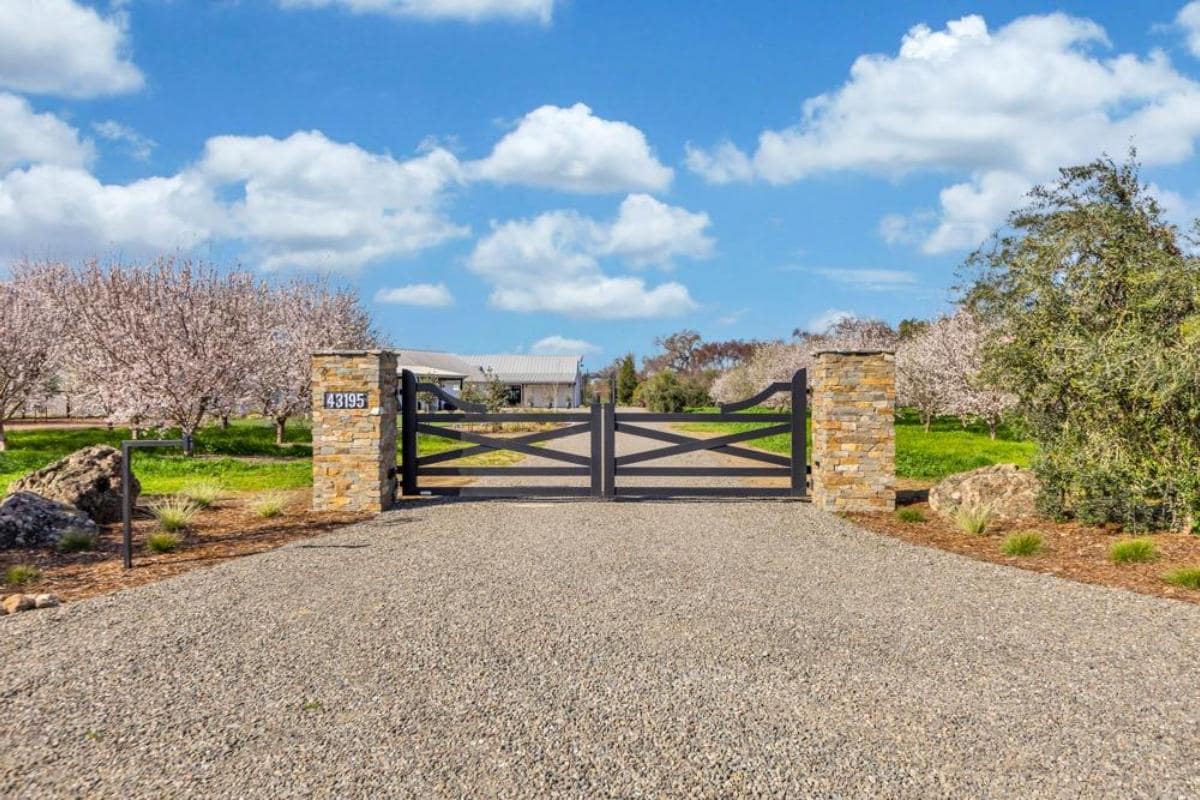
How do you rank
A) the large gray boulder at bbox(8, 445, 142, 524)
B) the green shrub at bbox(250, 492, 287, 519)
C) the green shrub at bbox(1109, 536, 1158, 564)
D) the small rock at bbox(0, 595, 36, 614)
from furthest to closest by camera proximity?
the green shrub at bbox(250, 492, 287, 519) < the large gray boulder at bbox(8, 445, 142, 524) < the green shrub at bbox(1109, 536, 1158, 564) < the small rock at bbox(0, 595, 36, 614)

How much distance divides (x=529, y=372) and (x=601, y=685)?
7143 cm

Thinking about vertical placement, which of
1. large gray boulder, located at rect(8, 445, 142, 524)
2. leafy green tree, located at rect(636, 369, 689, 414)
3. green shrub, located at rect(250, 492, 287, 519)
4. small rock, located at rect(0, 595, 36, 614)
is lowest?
small rock, located at rect(0, 595, 36, 614)

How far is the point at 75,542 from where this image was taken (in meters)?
8.93

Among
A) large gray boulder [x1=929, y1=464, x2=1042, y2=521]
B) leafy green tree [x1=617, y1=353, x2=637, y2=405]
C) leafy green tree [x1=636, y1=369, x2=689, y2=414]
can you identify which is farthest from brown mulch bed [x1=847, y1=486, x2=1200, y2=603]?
leafy green tree [x1=617, y1=353, x2=637, y2=405]

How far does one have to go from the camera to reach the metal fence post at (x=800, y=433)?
39.5ft

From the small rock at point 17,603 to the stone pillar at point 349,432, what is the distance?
5161 mm

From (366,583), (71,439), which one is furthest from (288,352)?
(366,583)

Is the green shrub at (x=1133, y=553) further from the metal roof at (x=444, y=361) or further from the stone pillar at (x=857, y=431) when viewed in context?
the metal roof at (x=444, y=361)

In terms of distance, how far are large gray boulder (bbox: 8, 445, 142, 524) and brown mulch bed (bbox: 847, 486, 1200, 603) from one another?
382 inches

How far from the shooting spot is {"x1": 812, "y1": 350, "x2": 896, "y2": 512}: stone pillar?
11.5 metres

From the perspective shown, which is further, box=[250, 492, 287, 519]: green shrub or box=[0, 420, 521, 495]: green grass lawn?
box=[0, 420, 521, 495]: green grass lawn

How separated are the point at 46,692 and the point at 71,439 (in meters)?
25.4

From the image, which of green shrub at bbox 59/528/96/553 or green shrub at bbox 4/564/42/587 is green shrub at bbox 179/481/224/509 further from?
green shrub at bbox 4/564/42/587

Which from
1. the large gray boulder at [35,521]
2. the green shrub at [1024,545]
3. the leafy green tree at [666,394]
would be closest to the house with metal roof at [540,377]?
the leafy green tree at [666,394]
